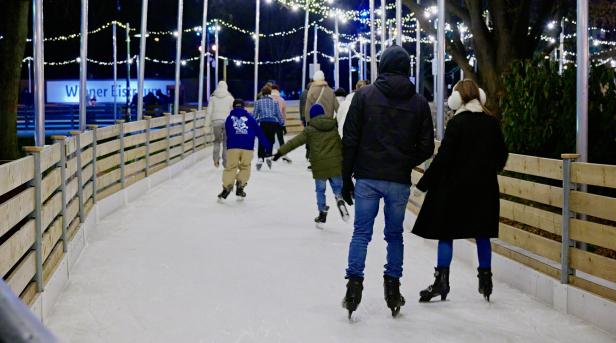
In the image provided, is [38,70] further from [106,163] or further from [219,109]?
[219,109]

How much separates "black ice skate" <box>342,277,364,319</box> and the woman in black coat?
0.69 meters

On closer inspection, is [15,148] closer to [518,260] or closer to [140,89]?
[140,89]

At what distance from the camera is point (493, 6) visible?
49.3ft

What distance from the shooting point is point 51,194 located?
720 centimetres

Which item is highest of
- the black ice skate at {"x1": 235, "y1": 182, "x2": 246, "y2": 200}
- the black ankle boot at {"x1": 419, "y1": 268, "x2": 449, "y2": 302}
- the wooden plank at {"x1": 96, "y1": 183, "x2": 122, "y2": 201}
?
the wooden plank at {"x1": 96, "y1": 183, "x2": 122, "y2": 201}

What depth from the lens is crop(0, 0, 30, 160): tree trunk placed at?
17766 mm

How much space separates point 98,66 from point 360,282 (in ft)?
185

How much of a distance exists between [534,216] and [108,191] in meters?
6.45

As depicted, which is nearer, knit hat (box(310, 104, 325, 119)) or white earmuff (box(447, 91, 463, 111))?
white earmuff (box(447, 91, 463, 111))

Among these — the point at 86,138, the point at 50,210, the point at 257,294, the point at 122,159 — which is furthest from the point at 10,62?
the point at 257,294

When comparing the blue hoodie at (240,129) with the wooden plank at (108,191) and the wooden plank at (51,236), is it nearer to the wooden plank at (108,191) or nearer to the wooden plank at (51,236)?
the wooden plank at (108,191)

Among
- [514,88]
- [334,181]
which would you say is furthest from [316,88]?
[514,88]

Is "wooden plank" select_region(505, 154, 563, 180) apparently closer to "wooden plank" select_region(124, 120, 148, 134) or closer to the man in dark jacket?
the man in dark jacket

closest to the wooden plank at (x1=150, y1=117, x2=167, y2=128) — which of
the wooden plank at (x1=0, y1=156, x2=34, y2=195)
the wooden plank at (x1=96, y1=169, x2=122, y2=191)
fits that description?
the wooden plank at (x1=96, y1=169, x2=122, y2=191)
